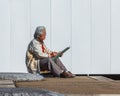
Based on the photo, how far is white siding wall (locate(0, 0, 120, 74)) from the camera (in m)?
10.6

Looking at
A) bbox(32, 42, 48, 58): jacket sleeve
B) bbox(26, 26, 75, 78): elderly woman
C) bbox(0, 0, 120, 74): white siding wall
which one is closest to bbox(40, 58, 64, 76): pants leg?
bbox(26, 26, 75, 78): elderly woman

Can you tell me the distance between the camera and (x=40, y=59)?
9.11m

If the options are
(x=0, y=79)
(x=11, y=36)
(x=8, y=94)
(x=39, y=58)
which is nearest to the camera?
(x=8, y=94)

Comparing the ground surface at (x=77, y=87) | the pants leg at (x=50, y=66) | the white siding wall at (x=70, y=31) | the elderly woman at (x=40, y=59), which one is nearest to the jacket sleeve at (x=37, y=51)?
the elderly woman at (x=40, y=59)

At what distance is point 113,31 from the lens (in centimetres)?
1109

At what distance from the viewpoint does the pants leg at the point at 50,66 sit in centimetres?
899

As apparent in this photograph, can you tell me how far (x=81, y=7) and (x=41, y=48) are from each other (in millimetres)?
2083

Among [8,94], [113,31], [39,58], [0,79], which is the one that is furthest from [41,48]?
[8,94]

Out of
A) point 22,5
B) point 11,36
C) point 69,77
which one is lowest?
point 69,77

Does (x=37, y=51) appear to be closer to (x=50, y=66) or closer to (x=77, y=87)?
(x=50, y=66)

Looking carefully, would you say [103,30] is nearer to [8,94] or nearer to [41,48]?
[41,48]

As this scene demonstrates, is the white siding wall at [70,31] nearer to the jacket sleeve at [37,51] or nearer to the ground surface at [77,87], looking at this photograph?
the jacket sleeve at [37,51]

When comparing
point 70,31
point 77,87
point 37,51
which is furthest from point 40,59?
point 77,87

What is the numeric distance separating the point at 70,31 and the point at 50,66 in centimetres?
192
